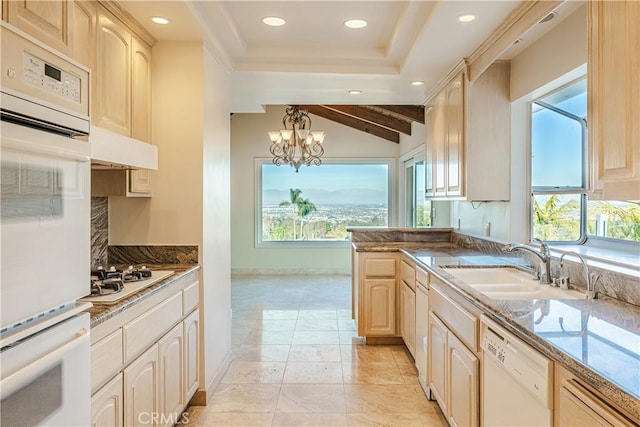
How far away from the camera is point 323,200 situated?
786cm

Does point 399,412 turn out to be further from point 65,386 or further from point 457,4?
point 457,4

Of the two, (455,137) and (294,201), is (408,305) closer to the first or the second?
(455,137)

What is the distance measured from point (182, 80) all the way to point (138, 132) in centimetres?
47

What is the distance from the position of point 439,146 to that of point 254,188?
15.0 ft

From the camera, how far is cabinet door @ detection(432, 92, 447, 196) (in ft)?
11.6

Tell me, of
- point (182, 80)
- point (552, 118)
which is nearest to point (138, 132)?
point (182, 80)

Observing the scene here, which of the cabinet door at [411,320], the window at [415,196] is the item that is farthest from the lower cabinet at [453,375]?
the window at [415,196]

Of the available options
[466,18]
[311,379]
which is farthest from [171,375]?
[466,18]

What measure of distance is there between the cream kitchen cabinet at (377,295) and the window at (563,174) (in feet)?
4.31

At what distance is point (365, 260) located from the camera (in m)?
3.80

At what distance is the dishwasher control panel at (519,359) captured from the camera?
1243 mm

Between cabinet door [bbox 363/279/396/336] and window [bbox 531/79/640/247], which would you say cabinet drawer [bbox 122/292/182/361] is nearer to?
cabinet door [bbox 363/279/396/336]

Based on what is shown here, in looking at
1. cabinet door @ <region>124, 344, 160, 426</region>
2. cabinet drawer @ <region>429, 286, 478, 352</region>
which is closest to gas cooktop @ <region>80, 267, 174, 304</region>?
cabinet door @ <region>124, 344, 160, 426</region>

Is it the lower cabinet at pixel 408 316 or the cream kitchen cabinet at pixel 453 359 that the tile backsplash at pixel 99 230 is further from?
the lower cabinet at pixel 408 316
